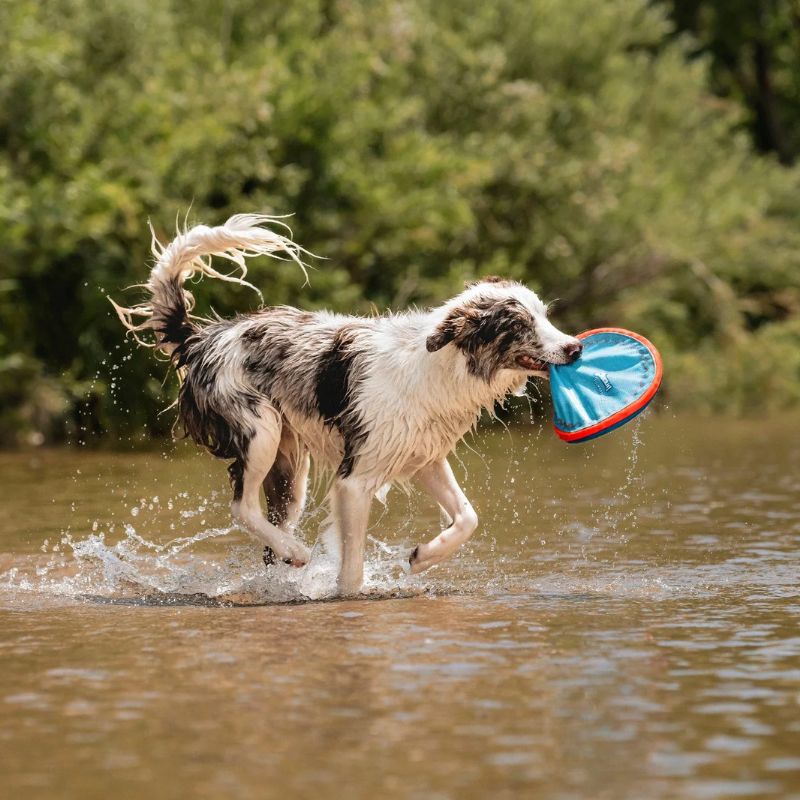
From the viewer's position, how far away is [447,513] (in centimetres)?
943

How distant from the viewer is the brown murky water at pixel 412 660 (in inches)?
208

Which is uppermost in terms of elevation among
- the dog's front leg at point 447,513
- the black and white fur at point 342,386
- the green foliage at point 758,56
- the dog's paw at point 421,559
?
the green foliage at point 758,56

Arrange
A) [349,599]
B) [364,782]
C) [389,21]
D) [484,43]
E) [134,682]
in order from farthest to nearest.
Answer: [484,43], [389,21], [349,599], [134,682], [364,782]

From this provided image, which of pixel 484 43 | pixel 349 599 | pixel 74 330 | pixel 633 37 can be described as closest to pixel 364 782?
pixel 349 599

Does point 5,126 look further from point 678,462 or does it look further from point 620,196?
point 620,196

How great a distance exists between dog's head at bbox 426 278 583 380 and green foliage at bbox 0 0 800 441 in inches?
436

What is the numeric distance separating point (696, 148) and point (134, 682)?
83.9 feet

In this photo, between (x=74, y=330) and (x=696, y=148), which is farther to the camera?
(x=696, y=148)

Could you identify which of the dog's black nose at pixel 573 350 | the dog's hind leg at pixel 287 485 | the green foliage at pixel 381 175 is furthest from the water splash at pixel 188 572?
the green foliage at pixel 381 175

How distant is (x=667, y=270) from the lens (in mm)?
28438

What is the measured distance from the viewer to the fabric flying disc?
8.91m

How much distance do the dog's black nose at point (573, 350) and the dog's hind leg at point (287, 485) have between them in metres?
1.90

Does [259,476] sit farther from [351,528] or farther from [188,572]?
[188,572]

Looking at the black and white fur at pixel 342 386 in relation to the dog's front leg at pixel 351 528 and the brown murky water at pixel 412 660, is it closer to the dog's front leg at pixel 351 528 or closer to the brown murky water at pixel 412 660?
the dog's front leg at pixel 351 528
